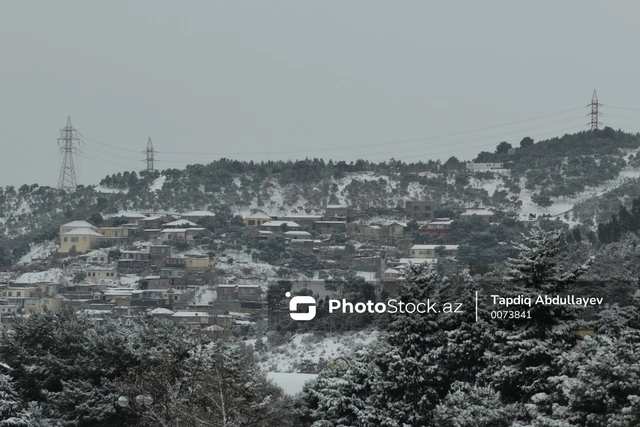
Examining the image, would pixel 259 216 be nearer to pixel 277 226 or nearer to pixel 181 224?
pixel 277 226

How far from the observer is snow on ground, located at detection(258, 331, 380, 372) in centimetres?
3511

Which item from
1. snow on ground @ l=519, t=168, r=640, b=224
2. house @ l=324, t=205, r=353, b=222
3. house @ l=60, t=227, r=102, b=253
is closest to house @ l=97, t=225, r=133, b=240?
house @ l=60, t=227, r=102, b=253

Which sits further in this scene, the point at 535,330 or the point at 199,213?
the point at 199,213

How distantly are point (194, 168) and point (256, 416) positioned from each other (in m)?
80.5

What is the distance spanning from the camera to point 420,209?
87875mm

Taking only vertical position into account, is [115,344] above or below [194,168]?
below

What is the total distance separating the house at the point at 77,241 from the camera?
263ft

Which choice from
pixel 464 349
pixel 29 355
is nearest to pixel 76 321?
pixel 29 355

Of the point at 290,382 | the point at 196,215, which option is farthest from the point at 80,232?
the point at 290,382

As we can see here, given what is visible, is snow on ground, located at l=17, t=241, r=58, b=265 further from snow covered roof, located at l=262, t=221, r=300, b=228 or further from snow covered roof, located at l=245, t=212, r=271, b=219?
snow covered roof, located at l=262, t=221, r=300, b=228

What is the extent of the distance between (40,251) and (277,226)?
16367 mm

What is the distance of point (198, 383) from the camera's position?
18266 millimetres

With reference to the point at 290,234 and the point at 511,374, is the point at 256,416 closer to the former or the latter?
the point at 511,374

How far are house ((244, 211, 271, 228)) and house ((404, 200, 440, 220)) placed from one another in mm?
10265
